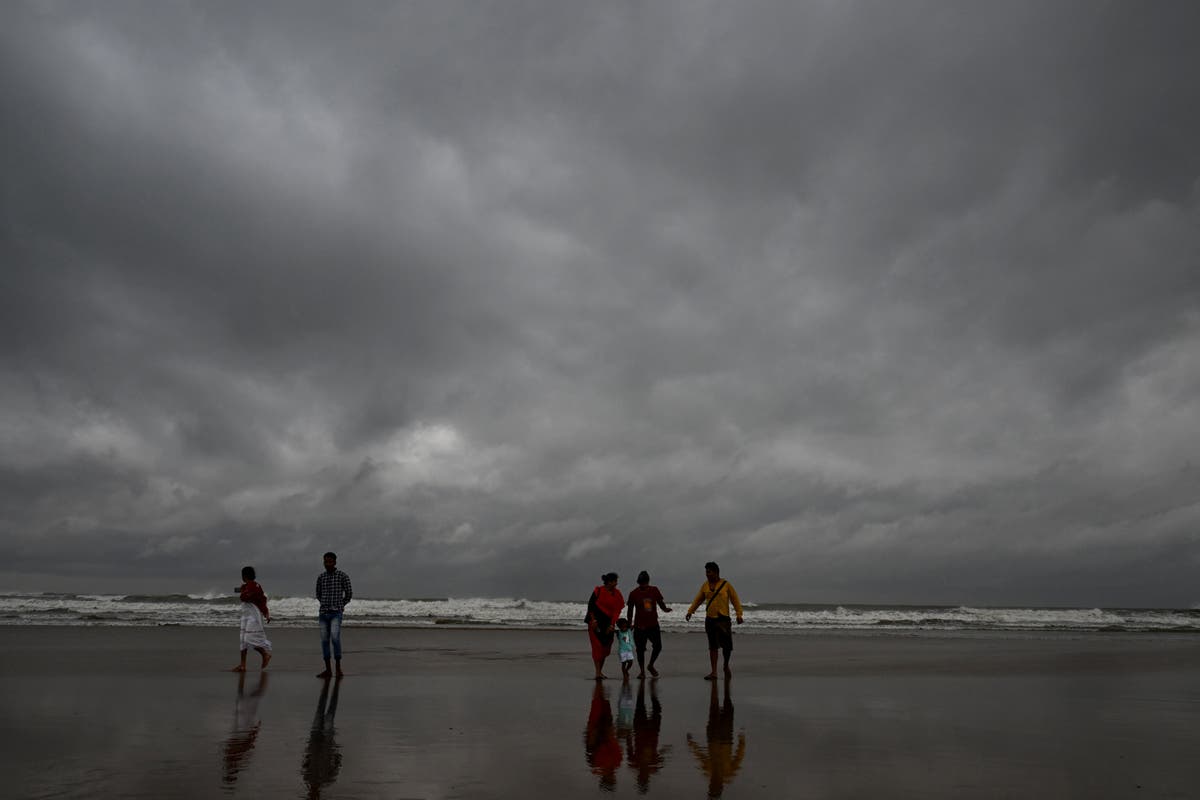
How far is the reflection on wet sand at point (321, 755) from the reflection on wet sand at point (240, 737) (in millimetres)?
541

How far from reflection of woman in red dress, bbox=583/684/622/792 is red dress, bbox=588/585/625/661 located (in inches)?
125

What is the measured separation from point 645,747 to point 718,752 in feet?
2.41

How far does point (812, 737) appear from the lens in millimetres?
8930

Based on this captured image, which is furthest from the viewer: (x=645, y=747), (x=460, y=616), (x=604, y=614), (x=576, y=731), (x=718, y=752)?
(x=460, y=616)

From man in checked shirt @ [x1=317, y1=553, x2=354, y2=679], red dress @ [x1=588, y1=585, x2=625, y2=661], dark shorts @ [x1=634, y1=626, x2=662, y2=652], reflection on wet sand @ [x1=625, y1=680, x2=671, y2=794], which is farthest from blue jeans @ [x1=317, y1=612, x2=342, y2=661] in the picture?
reflection on wet sand @ [x1=625, y1=680, x2=671, y2=794]

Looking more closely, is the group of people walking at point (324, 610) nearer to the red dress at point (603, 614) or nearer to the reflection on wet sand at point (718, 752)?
the red dress at point (603, 614)

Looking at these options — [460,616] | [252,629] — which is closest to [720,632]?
[252,629]

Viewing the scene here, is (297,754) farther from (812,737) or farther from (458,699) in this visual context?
(812,737)

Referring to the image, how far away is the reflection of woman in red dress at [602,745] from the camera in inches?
272

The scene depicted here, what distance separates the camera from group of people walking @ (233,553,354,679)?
14.7 m

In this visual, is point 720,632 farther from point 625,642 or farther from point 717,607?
point 625,642

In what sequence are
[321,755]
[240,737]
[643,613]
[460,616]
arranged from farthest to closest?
[460,616]
[643,613]
[240,737]
[321,755]

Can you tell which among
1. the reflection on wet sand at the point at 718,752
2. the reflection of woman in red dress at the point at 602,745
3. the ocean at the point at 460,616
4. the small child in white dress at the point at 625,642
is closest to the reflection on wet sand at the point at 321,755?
the reflection of woman in red dress at the point at 602,745

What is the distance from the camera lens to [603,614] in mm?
14719
